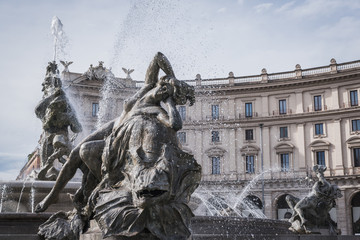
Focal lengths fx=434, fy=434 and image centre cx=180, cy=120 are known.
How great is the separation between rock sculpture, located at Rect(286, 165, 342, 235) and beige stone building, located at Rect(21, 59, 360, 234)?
3213 centimetres

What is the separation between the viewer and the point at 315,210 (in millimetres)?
8227

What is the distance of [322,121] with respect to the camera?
44375 millimetres

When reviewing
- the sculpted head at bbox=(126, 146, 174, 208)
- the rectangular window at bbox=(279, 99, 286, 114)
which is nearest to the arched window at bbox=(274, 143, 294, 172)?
the rectangular window at bbox=(279, 99, 286, 114)

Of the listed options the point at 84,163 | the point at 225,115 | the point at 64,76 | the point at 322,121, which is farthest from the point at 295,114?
the point at 84,163

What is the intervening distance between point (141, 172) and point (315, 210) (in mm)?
6111

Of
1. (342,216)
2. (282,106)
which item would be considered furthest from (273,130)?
(342,216)

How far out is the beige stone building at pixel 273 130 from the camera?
41875mm

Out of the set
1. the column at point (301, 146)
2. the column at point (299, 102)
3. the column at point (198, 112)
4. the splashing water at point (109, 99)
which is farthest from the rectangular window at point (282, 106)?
the splashing water at point (109, 99)

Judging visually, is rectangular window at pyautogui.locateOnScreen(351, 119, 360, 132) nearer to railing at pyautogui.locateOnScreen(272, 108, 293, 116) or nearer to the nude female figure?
railing at pyautogui.locateOnScreen(272, 108, 293, 116)

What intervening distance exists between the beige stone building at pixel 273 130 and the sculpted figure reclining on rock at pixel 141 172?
122 feet

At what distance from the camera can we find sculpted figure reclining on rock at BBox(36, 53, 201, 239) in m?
2.97

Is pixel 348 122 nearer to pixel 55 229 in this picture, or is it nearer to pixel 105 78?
pixel 105 78

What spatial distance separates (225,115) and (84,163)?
43.6 meters

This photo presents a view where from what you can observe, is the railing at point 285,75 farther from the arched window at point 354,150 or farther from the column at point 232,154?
the arched window at point 354,150
